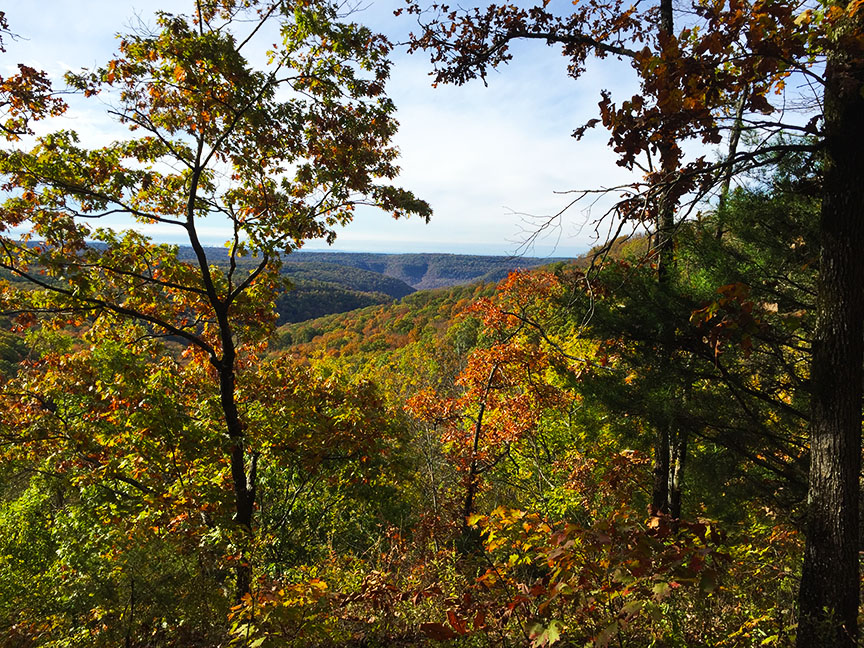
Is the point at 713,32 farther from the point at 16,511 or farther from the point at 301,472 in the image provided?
the point at 16,511

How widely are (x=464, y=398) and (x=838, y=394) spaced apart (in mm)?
6449

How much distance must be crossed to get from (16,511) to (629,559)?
18.1 meters

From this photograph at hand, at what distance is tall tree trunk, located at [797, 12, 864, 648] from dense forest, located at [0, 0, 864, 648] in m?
0.01

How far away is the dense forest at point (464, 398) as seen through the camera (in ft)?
8.58

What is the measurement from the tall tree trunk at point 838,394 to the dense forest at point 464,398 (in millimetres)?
14

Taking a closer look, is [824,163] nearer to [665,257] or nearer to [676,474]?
[665,257]

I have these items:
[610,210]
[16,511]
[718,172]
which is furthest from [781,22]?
[16,511]

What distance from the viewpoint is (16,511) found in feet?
42.7

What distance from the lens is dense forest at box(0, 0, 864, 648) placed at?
2615 mm

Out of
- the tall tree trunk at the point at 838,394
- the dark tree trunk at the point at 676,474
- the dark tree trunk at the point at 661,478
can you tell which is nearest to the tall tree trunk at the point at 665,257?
the dark tree trunk at the point at 661,478

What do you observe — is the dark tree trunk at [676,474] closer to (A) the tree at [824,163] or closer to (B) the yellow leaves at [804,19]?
(A) the tree at [824,163]

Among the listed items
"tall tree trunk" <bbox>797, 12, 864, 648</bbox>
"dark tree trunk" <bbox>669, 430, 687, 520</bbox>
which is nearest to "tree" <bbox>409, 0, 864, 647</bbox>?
"tall tree trunk" <bbox>797, 12, 864, 648</bbox>

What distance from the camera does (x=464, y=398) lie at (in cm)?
877

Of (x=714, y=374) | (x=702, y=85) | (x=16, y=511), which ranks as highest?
(x=702, y=85)
